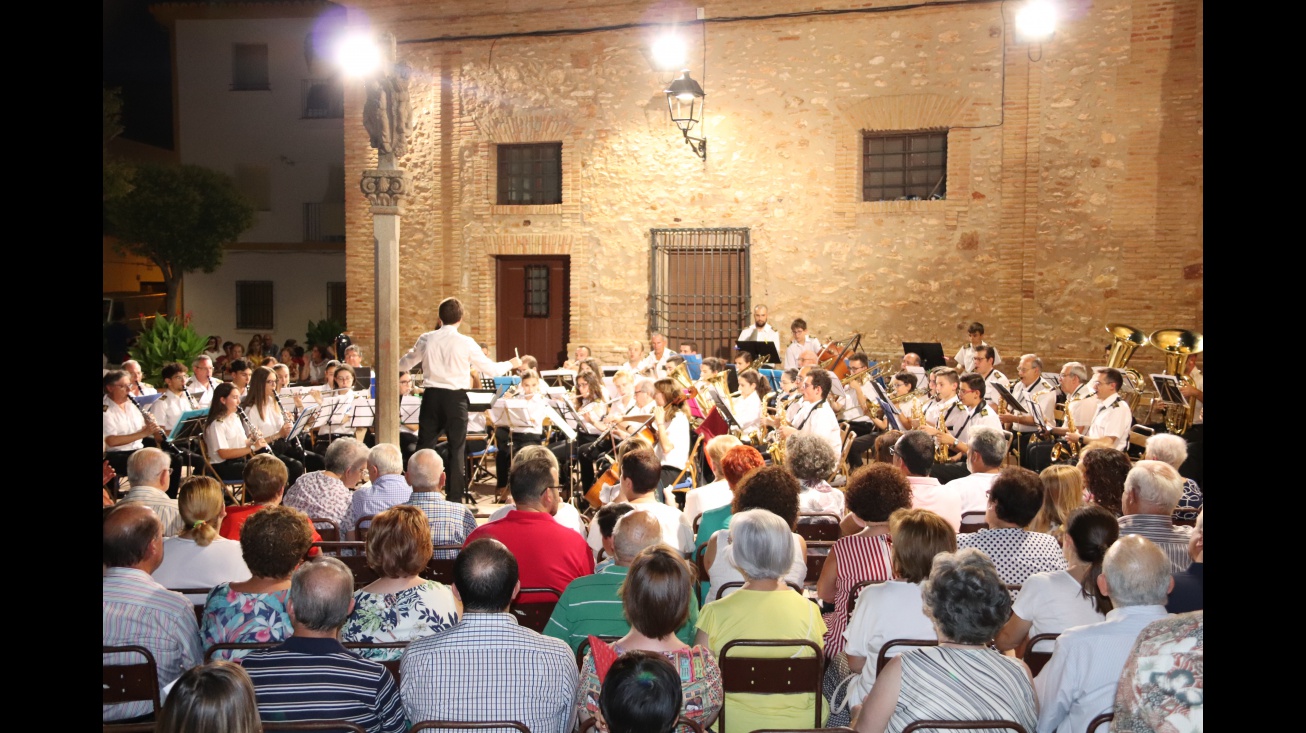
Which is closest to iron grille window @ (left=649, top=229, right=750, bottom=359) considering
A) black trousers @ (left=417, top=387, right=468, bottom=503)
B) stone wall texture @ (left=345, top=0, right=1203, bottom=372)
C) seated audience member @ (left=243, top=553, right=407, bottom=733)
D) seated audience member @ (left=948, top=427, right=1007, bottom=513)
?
stone wall texture @ (left=345, top=0, right=1203, bottom=372)

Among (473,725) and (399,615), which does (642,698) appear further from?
(399,615)

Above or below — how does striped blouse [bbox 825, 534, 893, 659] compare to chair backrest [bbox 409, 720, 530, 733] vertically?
above

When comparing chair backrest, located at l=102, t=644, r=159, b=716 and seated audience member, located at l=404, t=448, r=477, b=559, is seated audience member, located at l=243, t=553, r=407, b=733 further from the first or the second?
seated audience member, located at l=404, t=448, r=477, b=559

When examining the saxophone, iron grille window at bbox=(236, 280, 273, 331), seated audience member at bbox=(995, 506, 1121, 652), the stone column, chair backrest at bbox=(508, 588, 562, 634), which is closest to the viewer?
seated audience member at bbox=(995, 506, 1121, 652)

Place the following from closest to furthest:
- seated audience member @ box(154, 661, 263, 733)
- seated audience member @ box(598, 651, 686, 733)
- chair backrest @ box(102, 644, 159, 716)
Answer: seated audience member @ box(154, 661, 263, 733) < seated audience member @ box(598, 651, 686, 733) < chair backrest @ box(102, 644, 159, 716)

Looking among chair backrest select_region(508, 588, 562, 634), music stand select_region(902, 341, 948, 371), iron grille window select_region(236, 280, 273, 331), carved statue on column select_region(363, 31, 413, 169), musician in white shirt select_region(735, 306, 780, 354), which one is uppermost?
carved statue on column select_region(363, 31, 413, 169)

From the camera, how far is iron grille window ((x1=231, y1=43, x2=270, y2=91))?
24531 mm

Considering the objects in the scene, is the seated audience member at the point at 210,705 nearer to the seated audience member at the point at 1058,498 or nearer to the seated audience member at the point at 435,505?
the seated audience member at the point at 435,505

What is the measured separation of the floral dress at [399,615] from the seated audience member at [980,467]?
10.7 feet

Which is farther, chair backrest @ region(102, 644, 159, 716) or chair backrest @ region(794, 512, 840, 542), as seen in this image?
chair backrest @ region(794, 512, 840, 542)

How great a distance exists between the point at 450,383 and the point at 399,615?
17.4 ft

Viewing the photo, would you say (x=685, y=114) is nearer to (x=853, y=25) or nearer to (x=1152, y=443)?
(x=853, y=25)

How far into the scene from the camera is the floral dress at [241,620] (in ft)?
13.5

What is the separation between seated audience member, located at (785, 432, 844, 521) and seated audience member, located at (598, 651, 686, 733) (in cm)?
352
